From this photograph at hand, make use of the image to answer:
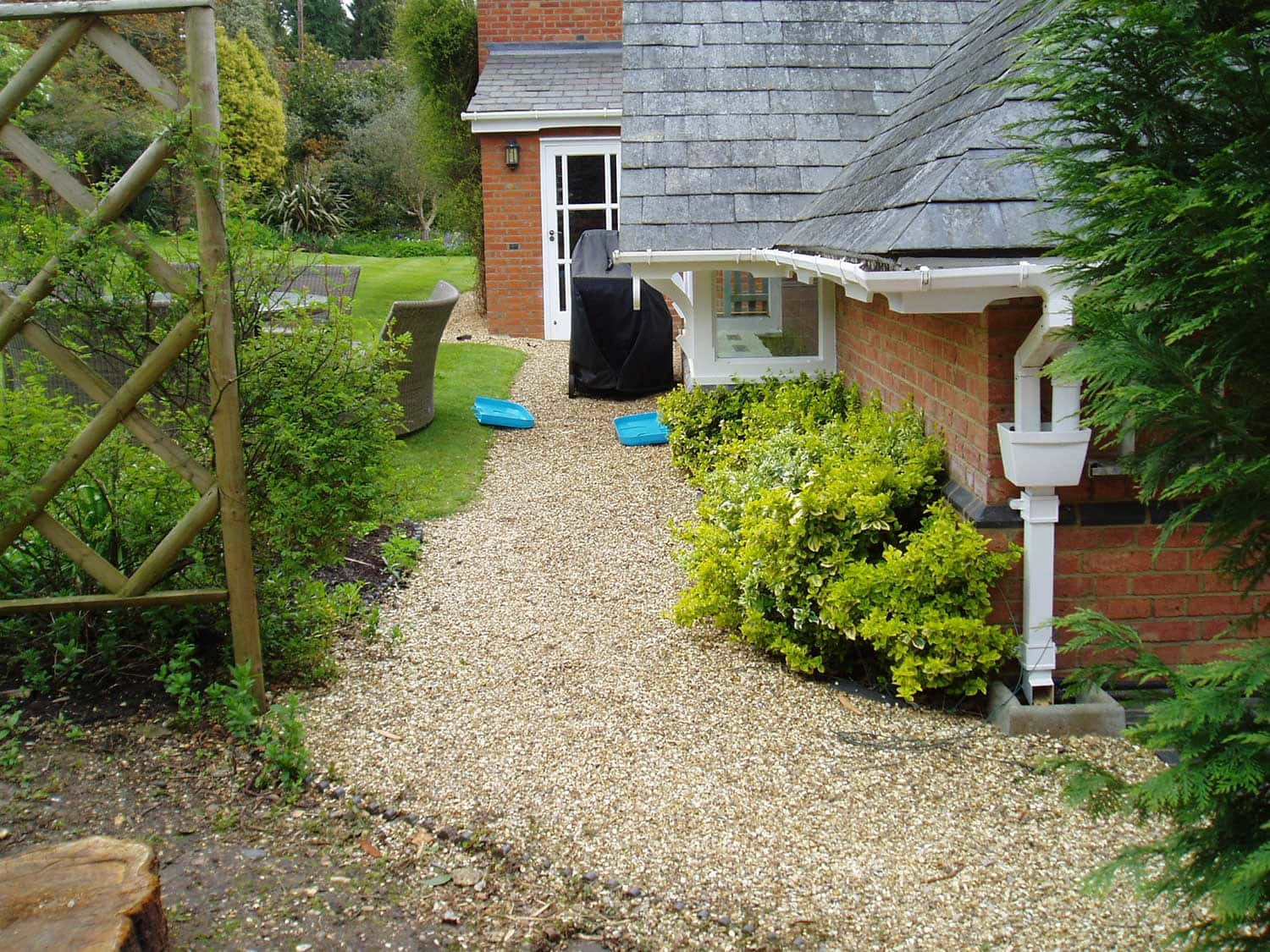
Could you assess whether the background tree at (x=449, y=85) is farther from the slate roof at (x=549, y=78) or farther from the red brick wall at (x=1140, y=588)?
the red brick wall at (x=1140, y=588)

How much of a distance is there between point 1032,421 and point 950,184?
1.03m

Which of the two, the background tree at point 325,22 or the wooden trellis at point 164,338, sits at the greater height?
the background tree at point 325,22

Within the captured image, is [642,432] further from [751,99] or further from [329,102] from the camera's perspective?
[329,102]

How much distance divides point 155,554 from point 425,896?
1771mm

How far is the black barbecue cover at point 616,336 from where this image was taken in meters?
12.4

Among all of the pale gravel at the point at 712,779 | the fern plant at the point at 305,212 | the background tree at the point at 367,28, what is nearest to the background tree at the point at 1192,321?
the pale gravel at the point at 712,779

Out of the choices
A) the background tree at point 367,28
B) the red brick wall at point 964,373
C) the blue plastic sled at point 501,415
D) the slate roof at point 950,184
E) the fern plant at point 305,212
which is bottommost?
the blue plastic sled at point 501,415

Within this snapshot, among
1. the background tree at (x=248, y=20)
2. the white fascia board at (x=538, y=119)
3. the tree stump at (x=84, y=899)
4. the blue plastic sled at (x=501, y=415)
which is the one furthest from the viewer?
the background tree at (x=248, y=20)

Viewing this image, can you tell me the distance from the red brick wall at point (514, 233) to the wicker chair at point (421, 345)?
18.5ft

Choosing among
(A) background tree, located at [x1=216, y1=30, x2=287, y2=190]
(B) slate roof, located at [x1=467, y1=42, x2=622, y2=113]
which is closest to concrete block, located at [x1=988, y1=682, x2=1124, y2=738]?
(B) slate roof, located at [x1=467, y1=42, x2=622, y2=113]

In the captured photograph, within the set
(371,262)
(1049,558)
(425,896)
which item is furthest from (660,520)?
(371,262)

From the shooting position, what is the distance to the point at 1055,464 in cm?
452

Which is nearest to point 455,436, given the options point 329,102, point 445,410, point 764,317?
point 445,410

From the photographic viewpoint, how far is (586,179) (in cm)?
1609
